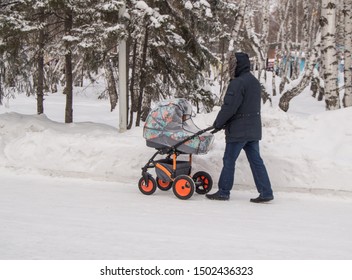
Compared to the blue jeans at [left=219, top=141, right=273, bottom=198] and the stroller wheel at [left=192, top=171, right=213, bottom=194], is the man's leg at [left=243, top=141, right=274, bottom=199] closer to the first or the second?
the blue jeans at [left=219, top=141, right=273, bottom=198]

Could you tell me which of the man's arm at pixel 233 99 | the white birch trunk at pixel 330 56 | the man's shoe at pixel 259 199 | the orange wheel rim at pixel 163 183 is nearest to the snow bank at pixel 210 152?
the orange wheel rim at pixel 163 183

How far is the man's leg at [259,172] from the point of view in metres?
6.62

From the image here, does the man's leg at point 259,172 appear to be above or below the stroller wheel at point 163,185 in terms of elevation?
above

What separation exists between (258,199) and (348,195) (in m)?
1.40

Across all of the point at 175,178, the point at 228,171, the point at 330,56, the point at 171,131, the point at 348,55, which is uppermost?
the point at 348,55

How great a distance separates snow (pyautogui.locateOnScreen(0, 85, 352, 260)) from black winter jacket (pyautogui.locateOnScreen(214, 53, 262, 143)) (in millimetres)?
967

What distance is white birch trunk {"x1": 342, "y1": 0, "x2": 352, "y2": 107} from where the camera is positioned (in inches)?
584

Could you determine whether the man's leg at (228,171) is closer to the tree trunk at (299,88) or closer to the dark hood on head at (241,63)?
the dark hood on head at (241,63)

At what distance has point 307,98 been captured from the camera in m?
31.5

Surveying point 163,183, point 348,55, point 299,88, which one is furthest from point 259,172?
point 348,55

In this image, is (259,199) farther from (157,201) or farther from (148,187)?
(148,187)

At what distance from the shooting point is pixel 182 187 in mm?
6691

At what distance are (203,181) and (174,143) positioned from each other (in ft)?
2.56
